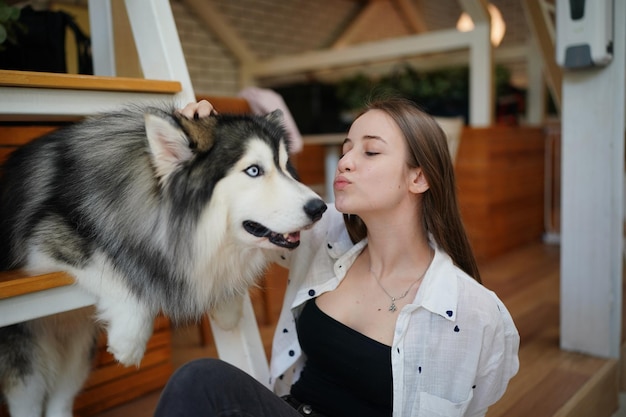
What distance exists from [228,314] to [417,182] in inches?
23.6

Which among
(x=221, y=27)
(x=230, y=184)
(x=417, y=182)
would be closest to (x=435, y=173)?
(x=417, y=182)

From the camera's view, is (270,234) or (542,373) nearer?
(270,234)

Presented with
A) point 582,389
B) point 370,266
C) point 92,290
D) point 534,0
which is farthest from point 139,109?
point 534,0

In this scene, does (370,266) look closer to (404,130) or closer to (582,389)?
(404,130)

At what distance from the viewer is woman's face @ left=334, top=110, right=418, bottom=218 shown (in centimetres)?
136

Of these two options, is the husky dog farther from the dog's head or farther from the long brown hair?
the long brown hair

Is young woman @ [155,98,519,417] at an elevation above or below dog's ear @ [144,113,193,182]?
below

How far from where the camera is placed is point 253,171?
1220mm

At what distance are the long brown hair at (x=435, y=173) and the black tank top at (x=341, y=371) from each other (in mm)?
345

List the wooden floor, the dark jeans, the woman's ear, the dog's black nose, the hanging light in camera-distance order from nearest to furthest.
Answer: the dark jeans
the dog's black nose
the woman's ear
the wooden floor
the hanging light

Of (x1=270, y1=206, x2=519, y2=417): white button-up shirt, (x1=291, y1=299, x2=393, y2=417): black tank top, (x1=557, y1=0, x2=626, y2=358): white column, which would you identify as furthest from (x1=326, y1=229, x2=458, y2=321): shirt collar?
(x1=557, y1=0, x2=626, y2=358): white column

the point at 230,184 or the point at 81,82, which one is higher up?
the point at 81,82

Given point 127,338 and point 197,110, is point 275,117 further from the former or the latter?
point 127,338

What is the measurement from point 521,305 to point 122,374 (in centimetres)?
214
